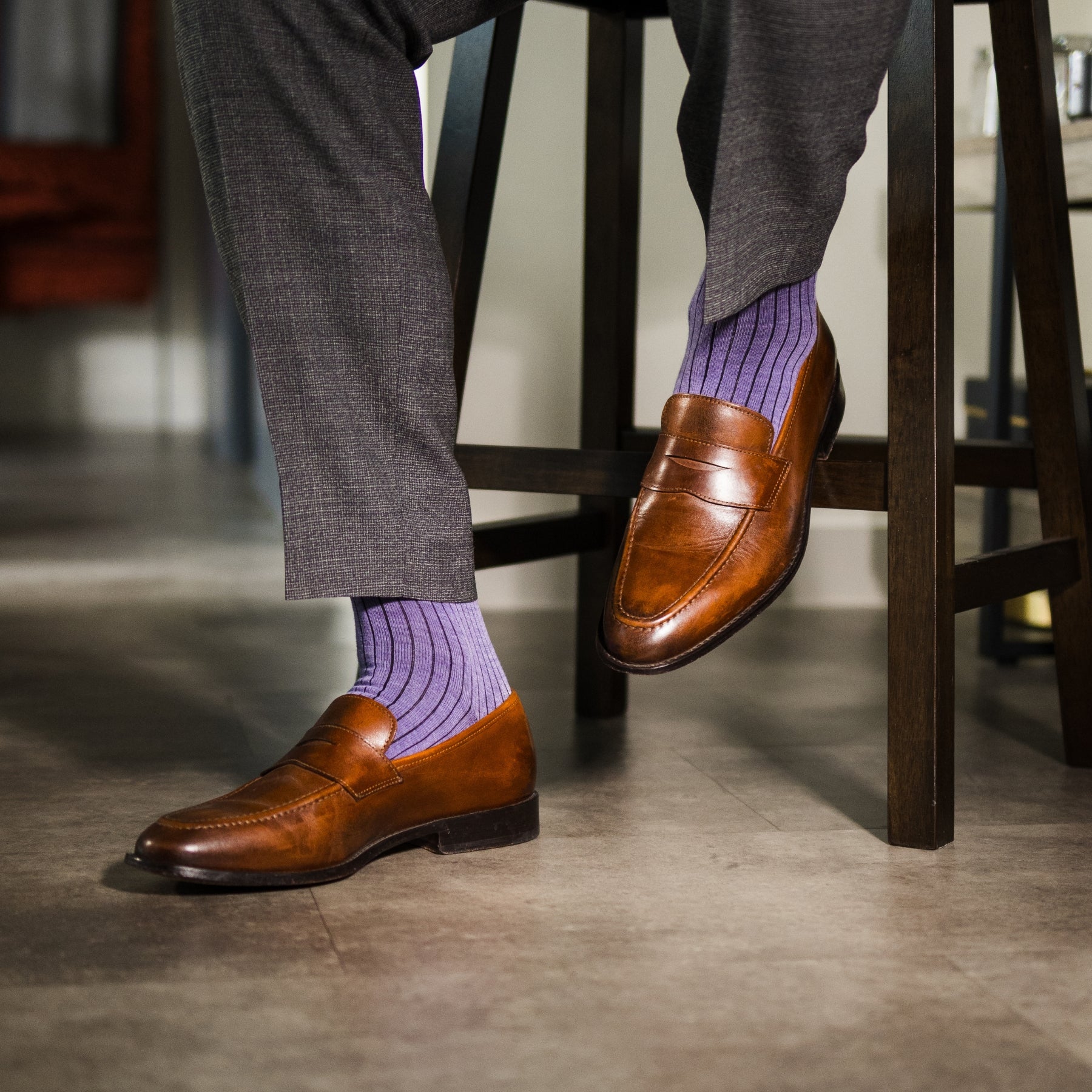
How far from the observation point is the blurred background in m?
1.77

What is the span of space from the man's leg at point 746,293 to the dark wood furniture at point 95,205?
188 inches

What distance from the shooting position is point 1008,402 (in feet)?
5.04

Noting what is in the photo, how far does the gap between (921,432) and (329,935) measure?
1.42ft

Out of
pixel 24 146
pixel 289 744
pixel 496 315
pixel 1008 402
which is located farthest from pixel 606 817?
pixel 24 146

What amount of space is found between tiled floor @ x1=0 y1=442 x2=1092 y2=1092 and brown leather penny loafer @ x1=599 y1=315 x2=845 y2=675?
14cm

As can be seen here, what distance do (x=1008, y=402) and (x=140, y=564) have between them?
124cm

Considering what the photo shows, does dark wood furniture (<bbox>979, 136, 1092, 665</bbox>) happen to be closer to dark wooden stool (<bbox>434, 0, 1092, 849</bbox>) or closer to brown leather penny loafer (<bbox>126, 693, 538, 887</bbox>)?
dark wooden stool (<bbox>434, 0, 1092, 849</bbox>)

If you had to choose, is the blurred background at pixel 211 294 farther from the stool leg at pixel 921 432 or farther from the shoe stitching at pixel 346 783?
the shoe stitching at pixel 346 783

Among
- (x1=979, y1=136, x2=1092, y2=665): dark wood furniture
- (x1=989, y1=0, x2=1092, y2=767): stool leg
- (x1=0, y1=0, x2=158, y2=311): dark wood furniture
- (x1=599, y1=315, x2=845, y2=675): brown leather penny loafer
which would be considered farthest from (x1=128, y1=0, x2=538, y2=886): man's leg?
(x1=0, y1=0, x2=158, y2=311): dark wood furniture

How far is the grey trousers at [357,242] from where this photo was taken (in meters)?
0.77

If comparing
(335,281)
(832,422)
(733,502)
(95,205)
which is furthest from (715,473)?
(95,205)

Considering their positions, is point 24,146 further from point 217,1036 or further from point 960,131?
point 217,1036

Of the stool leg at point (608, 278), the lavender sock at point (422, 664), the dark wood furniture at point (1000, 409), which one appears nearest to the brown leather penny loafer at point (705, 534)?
the lavender sock at point (422, 664)

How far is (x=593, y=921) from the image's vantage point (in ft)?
2.34
